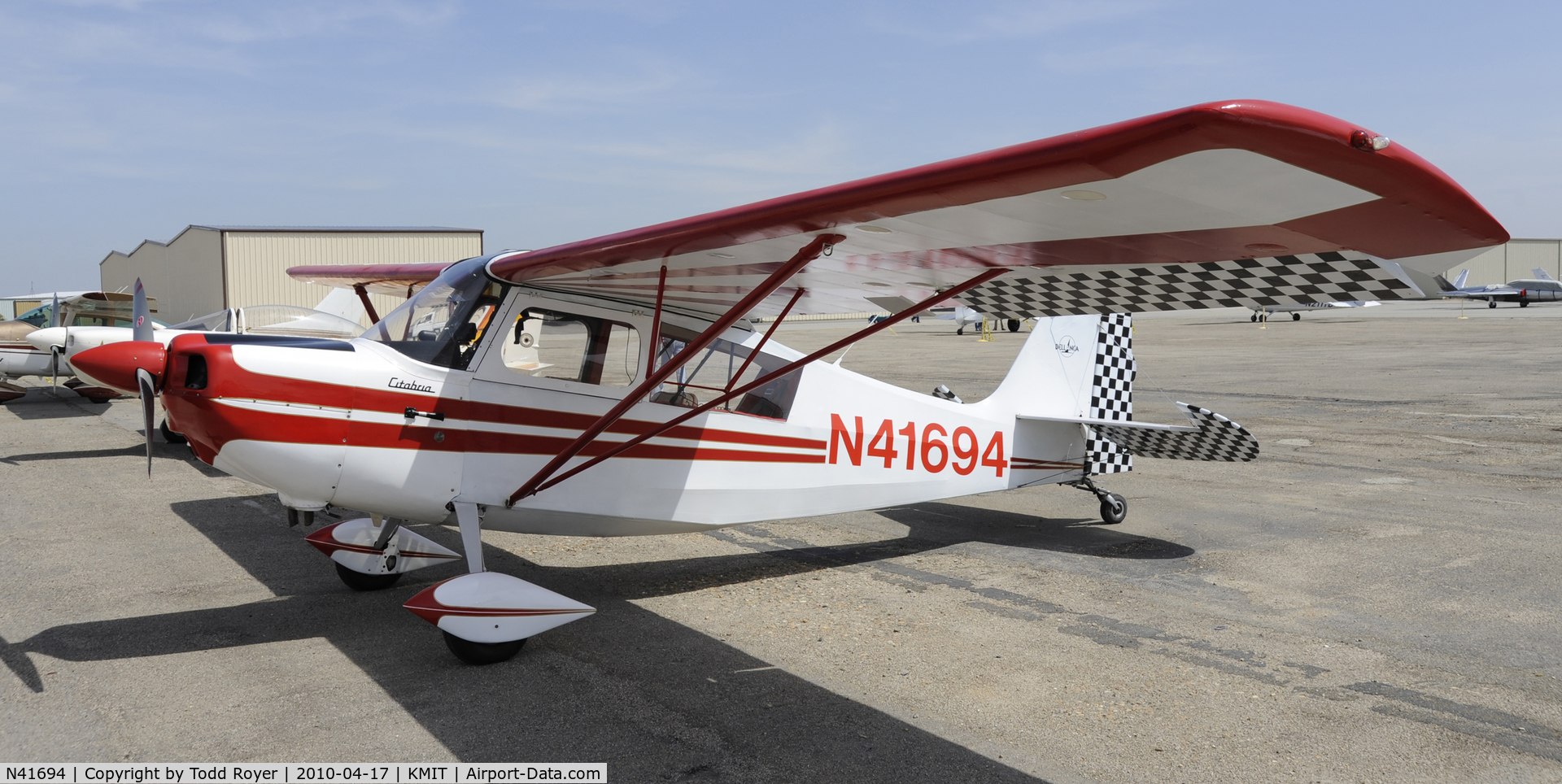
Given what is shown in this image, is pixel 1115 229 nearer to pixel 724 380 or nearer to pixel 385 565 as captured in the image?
pixel 724 380

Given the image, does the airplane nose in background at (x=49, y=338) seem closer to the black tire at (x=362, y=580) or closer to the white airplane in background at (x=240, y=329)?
the white airplane in background at (x=240, y=329)

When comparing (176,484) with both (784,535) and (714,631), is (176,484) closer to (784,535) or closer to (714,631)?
(784,535)

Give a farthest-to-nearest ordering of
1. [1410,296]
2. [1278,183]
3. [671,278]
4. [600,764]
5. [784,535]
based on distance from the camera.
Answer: [784,535]
[671,278]
[600,764]
[1410,296]
[1278,183]

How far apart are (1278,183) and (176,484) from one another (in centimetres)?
1040

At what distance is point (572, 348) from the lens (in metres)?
5.36

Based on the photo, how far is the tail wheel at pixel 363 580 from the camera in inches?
231

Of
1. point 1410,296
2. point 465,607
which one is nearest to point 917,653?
point 465,607

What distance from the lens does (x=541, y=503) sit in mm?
5215

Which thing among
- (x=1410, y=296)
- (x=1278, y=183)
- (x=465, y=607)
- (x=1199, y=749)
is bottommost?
(x=1199, y=749)

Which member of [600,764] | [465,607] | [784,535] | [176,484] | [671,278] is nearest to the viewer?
[600,764]

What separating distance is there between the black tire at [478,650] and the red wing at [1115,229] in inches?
71.4

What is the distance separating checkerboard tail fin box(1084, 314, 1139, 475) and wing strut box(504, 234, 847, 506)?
3.47m

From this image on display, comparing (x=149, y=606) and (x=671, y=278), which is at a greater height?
(x=671, y=278)
